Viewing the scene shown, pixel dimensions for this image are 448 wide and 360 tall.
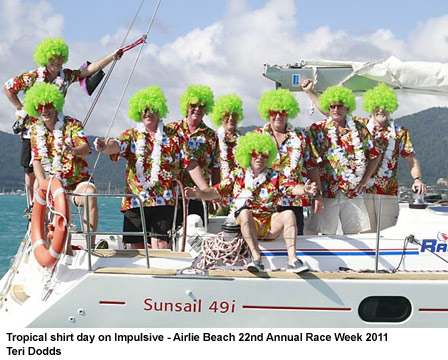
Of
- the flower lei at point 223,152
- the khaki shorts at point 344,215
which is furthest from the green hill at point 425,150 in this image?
the khaki shorts at point 344,215

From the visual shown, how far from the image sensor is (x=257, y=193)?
552 cm

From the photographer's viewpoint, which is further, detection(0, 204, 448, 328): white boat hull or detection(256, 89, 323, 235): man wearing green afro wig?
detection(256, 89, 323, 235): man wearing green afro wig

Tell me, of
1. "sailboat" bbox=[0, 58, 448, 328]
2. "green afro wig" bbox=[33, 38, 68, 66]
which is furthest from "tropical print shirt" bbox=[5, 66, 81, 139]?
"sailboat" bbox=[0, 58, 448, 328]

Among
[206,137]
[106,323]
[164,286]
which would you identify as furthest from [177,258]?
[206,137]

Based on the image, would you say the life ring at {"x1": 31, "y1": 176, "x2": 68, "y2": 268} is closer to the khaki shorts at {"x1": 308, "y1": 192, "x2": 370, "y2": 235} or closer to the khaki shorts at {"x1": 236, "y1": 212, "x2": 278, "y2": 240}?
the khaki shorts at {"x1": 236, "y1": 212, "x2": 278, "y2": 240}

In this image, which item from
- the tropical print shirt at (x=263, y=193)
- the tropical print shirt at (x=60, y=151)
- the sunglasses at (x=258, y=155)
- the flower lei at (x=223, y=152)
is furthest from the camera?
the flower lei at (x=223, y=152)

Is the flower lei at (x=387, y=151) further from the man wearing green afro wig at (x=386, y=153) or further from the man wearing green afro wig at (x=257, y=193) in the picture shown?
the man wearing green afro wig at (x=257, y=193)

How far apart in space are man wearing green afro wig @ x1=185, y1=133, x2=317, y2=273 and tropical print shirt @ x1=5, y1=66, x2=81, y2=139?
2.27 metres

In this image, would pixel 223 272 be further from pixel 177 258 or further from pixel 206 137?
pixel 206 137

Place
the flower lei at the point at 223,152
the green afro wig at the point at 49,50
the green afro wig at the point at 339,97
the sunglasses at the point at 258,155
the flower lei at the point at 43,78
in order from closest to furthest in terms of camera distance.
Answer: the sunglasses at the point at 258,155 → the green afro wig at the point at 339,97 → the flower lei at the point at 223,152 → the green afro wig at the point at 49,50 → the flower lei at the point at 43,78

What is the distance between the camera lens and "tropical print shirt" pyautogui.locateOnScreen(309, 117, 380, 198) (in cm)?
615

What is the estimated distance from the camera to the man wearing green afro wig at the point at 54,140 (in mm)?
5934

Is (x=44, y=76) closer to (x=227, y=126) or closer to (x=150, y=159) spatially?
(x=150, y=159)

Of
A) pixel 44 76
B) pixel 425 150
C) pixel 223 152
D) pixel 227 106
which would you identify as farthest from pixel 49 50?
pixel 425 150
